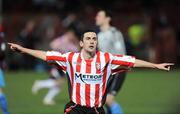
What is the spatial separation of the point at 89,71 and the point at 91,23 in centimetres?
2149

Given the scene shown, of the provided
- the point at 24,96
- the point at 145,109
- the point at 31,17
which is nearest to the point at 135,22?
the point at 31,17

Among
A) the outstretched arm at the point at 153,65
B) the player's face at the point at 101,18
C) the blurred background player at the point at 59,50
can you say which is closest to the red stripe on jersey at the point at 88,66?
the outstretched arm at the point at 153,65

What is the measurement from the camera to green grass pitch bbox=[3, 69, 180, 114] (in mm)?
17639

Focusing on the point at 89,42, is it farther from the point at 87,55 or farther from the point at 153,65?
the point at 153,65

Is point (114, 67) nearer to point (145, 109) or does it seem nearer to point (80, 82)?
point (80, 82)

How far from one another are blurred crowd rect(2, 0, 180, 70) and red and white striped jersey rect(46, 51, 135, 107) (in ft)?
68.7

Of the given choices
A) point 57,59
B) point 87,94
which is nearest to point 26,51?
point 57,59

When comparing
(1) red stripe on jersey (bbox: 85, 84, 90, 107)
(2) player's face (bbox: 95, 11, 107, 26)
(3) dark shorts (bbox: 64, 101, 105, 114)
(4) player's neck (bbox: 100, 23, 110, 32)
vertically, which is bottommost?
(3) dark shorts (bbox: 64, 101, 105, 114)

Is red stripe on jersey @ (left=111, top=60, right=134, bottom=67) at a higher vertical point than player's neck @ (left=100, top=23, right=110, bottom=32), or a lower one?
lower

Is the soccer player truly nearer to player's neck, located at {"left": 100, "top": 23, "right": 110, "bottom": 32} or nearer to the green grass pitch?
player's neck, located at {"left": 100, "top": 23, "right": 110, "bottom": 32}

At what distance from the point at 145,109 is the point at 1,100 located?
4467 millimetres

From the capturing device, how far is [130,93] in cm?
2241

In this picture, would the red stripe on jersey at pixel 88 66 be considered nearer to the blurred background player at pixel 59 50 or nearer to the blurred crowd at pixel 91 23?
the blurred background player at pixel 59 50

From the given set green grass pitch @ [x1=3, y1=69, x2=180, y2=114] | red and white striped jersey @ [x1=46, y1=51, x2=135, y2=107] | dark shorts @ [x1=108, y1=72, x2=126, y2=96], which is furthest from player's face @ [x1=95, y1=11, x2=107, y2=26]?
red and white striped jersey @ [x1=46, y1=51, x2=135, y2=107]
